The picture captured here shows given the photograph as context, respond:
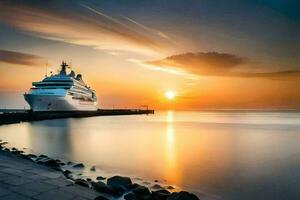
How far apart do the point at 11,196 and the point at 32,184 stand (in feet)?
4.17

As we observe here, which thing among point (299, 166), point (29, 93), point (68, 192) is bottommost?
point (299, 166)

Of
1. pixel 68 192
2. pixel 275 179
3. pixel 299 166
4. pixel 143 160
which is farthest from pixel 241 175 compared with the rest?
pixel 68 192

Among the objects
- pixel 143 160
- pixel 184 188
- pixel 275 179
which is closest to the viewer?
pixel 184 188

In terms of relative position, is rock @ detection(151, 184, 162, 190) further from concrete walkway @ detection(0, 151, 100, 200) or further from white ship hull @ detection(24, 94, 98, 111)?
white ship hull @ detection(24, 94, 98, 111)

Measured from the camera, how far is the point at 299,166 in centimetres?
1770

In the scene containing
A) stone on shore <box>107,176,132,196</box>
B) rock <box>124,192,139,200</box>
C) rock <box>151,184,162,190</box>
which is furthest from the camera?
rock <box>151,184,162,190</box>

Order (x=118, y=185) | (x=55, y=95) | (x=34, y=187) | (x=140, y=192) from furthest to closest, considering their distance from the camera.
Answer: (x=55, y=95), (x=118, y=185), (x=140, y=192), (x=34, y=187)

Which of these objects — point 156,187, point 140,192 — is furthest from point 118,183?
point 156,187

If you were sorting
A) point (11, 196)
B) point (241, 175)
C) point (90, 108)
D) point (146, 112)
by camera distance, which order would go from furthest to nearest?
1. point (146, 112)
2. point (90, 108)
3. point (241, 175)
4. point (11, 196)

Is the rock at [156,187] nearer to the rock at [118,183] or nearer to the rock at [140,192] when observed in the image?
the rock at [118,183]

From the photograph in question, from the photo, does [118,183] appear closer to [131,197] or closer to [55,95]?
[131,197]

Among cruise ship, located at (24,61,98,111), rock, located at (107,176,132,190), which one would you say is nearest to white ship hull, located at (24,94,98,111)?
cruise ship, located at (24,61,98,111)

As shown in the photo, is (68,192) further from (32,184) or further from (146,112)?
(146,112)

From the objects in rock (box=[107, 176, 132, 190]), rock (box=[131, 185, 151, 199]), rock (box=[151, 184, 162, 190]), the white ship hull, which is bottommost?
rock (box=[151, 184, 162, 190])
